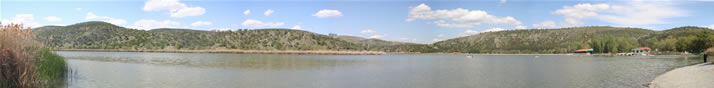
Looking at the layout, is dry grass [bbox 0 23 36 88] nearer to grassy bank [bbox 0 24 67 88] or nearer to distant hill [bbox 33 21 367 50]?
grassy bank [bbox 0 24 67 88]

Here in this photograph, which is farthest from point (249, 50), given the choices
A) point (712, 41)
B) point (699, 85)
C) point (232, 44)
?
point (699, 85)

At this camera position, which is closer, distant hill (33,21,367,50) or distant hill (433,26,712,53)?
distant hill (33,21,367,50)

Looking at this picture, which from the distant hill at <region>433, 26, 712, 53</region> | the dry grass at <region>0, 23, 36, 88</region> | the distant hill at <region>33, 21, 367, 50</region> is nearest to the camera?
the dry grass at <region>0, 23, 36, 88</region>

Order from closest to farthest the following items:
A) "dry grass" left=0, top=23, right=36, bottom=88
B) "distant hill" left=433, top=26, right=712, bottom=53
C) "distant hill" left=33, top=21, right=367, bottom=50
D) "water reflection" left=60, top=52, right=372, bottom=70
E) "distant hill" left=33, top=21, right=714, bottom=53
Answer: "dry grass" left=0, top=23, right=36, bottom=88
"water reflection" left=60, top=52, right=372, bottom=70
"distant hill" left=33, top=21, right=714, bottom=53
"distant hill" left=33, top=21, right=367, bottom=50
"distant hill" left=433, top=26, right=712, bottom=53

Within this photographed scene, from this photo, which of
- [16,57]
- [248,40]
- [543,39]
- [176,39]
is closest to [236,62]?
[16,57]

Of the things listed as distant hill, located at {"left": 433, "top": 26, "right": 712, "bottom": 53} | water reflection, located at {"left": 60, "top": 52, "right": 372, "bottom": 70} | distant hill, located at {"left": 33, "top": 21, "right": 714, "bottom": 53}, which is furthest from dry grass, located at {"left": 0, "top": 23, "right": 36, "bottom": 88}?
distant hill, located at {"left": 433, "top": 26, "right": 712, "bottom": 53}

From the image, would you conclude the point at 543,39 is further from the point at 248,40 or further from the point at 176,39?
the point at 176,39

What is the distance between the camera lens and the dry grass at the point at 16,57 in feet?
38.6

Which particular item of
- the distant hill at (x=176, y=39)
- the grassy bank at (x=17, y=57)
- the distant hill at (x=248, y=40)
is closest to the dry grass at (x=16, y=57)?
the grassy bank at (x=17, y=57)

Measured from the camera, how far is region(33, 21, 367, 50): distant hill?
354 ft

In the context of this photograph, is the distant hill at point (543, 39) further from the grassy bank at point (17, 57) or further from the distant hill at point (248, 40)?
the grassy bank at point (17, 57)

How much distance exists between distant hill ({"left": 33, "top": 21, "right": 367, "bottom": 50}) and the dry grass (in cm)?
9781

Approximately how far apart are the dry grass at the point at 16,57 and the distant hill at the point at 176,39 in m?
97.8

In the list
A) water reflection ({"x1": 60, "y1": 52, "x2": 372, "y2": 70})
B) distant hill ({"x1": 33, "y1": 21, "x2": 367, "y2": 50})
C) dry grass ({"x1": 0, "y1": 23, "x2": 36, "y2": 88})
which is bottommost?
water reflection ({"x1": 60, "y1": 52, "x2": 372, "y2": 70})
